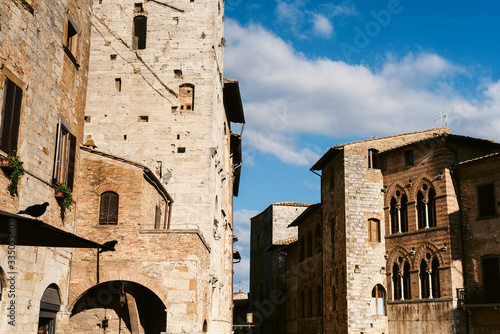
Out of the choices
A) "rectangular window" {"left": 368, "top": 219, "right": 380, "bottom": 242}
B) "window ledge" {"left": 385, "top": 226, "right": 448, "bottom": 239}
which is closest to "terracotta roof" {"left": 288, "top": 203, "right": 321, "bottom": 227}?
"rectangular window" {"left": 368, "top": 219, "right": 380, "bottom": 242}

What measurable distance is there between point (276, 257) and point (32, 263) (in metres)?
36.1

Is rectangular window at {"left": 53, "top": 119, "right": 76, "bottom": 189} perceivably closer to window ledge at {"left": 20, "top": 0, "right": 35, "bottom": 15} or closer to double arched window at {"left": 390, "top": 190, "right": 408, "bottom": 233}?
window ledge at {"left": 20, "top": 0, "right": 35, "bottom": 15}

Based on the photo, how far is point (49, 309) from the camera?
46.7ft

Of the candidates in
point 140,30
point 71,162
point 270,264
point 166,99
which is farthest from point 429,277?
point 270,264

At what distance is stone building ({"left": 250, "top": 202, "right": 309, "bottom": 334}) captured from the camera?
150 feet

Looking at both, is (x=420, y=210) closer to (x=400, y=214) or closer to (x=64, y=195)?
(x=400, y=214)

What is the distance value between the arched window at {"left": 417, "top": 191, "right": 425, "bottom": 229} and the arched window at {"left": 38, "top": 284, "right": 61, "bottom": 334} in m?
17.2

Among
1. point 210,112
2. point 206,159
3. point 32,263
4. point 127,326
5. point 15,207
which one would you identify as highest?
point 210,112

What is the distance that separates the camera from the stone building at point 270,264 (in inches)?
1801

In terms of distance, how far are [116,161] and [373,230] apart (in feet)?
50.1

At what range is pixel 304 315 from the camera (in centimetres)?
3612

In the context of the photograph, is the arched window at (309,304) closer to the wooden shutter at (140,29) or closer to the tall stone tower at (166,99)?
the tall stone tower at (166,99)

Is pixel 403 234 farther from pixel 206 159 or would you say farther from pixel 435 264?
pixel 206 159

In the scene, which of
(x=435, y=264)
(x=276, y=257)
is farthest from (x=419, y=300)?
(x=276, y=257)
